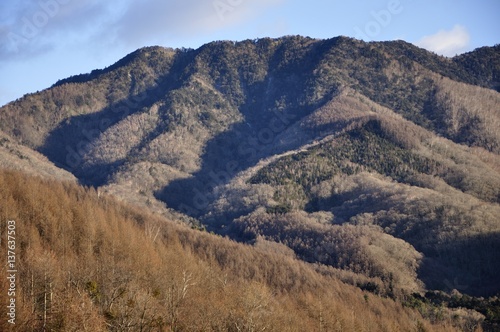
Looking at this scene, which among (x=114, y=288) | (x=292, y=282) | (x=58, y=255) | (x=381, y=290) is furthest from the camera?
(x=381, y=290)

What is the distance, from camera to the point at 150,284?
9806cm

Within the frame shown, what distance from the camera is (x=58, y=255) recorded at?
117 m

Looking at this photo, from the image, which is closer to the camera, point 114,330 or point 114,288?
point 114,330

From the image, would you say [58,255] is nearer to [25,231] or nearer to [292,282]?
[25,231]

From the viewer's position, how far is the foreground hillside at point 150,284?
2638 inches

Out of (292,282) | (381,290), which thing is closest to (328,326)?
(292,282)

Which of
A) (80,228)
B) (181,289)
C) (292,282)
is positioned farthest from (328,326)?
(80,228)

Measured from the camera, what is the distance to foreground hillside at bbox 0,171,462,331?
6700 centimetres

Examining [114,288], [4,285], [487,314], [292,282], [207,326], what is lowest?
[487,314]

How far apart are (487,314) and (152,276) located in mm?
113333

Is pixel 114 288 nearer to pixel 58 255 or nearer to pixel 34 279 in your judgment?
pixel 34 279

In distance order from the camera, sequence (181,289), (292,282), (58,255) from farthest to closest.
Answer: (292,282) → (58,255) → (181,289)

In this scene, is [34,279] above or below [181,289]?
above

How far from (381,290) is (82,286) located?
447 ft
